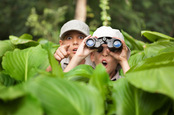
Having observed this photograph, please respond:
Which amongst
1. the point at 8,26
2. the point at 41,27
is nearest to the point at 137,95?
the point at 41,27

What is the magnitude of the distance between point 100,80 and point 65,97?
20cm

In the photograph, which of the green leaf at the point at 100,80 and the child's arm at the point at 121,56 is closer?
the green leaf at the point at 100,80

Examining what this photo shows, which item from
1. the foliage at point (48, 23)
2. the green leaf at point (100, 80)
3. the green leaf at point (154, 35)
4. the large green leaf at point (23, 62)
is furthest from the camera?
the foliage at point (48, 23)

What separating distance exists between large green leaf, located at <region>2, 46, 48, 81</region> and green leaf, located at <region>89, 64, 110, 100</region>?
33 cm

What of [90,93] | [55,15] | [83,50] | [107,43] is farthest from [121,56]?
[55,15]

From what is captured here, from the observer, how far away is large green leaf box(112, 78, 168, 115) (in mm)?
754

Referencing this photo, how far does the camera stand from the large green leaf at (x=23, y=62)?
0.98m

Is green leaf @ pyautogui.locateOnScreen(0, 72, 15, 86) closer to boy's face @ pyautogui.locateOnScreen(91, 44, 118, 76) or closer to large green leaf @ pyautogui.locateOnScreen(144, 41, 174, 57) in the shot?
boy's face @ pyautogui.locateOnScreen(91, 44, 118, 76)

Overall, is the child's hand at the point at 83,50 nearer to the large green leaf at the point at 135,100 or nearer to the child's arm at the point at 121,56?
the child's arm at the point at 121,56

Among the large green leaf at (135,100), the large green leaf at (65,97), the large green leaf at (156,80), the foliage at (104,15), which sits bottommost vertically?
the large green leaf at (135,100)

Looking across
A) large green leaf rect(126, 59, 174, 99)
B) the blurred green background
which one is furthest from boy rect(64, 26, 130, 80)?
the blurred green background

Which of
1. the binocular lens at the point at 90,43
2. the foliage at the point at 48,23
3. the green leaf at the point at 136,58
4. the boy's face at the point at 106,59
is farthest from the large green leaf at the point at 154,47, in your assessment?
the foliage at the point at 48,23

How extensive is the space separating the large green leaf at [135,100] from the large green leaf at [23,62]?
40 cm

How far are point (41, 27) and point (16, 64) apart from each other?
33.1 feet
